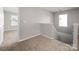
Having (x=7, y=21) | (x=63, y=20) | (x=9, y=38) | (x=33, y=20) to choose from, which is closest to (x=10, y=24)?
(x=7, y=21)

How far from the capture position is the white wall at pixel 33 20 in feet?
6.91

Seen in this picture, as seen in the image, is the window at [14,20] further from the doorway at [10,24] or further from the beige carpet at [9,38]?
the beige carpet at [9,38]

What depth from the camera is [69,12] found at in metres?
2.12

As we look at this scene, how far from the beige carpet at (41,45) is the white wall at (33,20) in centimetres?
12

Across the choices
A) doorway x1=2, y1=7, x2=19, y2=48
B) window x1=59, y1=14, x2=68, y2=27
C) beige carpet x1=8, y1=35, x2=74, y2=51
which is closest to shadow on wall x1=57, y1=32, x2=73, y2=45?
beige carpet x1=8, y1=35, x2=74, y2=51

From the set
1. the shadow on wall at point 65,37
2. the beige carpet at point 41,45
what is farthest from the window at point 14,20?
the shadow on wall at point 65,37

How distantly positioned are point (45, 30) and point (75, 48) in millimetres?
695

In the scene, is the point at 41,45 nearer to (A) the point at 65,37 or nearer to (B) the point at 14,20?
(A) the point at 65,37

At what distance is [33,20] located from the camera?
2.13 meters

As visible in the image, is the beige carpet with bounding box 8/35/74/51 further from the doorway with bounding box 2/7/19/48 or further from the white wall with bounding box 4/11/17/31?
the white wall with bounding box 4/11/17/31

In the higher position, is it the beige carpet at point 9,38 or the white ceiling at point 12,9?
the white ceiling at point 12,9

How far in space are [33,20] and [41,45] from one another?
52 cm

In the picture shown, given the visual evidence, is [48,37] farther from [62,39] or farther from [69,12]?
[69,12]

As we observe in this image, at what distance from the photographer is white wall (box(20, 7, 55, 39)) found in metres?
2.11
